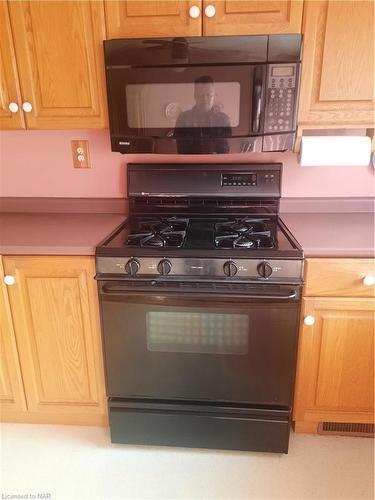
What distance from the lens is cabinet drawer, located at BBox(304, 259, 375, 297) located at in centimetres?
142

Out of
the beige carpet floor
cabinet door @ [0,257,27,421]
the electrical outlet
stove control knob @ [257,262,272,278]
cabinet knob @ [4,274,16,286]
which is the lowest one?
the beige carpet floor

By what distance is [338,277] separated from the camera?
1437mm

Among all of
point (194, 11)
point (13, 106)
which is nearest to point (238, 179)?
point (194, 11)

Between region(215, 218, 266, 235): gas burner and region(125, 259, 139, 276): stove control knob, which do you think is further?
region(215, 218, 266, 235): gas burner

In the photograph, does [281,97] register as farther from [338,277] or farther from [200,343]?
[200,343]

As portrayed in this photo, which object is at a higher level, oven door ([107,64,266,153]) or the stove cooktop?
oven door ([107,64,266,153])

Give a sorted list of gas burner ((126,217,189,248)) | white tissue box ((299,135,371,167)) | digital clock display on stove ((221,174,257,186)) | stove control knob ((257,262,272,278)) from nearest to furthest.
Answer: stove control knob ((257,262,272,278)) → gas burner ((126,217,189,248)) → white tissue box ((299,135,371,167)) → digital clock display on stove ((221,174,257,186))

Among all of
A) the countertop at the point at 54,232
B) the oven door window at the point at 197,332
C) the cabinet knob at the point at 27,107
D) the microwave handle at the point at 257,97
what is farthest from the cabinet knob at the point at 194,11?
the oven door window at the point at 197,332

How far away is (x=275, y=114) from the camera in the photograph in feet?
4.86

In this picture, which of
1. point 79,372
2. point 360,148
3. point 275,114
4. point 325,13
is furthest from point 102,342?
point 325,13

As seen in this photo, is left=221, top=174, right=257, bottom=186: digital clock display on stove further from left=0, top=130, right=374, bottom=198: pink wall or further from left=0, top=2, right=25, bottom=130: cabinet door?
left=0, top=2, right=25, bottom=130: cabinet door

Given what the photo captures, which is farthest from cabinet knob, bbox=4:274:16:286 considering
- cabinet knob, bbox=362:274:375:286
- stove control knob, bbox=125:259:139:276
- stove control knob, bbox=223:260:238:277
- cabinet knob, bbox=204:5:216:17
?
cabinet knob, bbox=362:274:375:286

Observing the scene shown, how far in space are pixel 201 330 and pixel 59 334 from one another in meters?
0.58

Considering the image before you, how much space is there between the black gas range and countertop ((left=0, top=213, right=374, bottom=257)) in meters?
0.07
